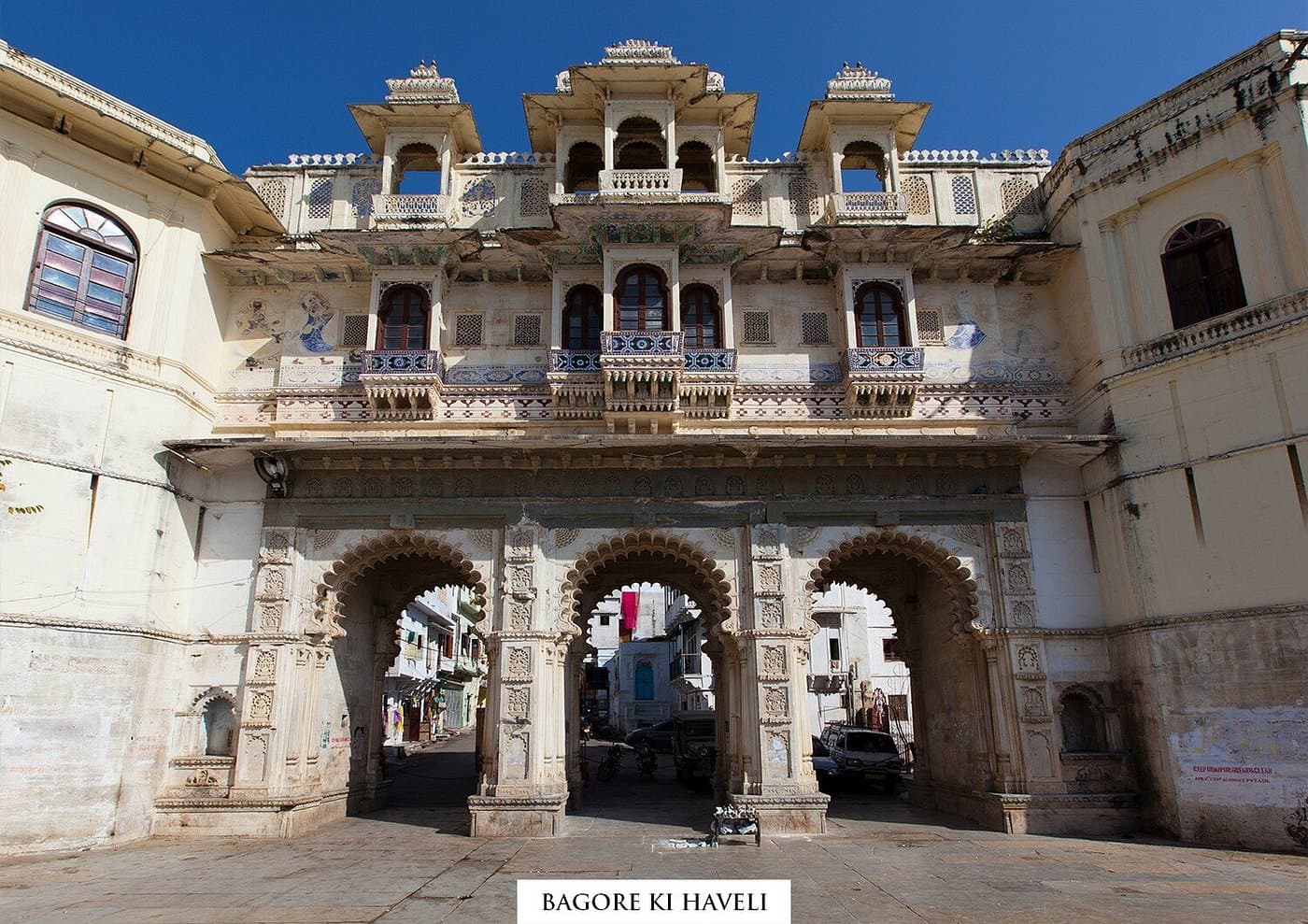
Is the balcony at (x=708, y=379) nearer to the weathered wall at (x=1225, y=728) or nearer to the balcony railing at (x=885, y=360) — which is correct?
the balcony railing at (x=885, y=360)

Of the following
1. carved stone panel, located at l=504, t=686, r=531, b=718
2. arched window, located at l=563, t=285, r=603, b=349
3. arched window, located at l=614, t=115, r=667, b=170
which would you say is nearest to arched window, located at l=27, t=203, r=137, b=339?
arched window, located at l=563, t=285, r=603, b=349

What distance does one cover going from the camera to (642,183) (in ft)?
51.7

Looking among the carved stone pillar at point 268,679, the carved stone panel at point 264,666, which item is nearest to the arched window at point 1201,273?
the carved stone pillar at point 268,679

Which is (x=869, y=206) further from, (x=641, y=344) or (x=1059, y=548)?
(x=1059, y=548)

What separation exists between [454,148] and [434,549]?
8078mm

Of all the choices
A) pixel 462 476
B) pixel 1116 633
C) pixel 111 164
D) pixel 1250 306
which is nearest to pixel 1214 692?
pixel 1116 633

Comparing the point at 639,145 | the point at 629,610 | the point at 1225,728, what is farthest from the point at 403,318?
the point at 629,610

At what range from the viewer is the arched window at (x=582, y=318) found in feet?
52.6

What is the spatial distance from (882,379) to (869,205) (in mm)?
3573

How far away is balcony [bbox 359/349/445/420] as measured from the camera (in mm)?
15172

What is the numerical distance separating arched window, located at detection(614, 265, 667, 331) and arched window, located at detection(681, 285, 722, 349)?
60cm

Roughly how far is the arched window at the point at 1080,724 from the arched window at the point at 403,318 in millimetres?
12795

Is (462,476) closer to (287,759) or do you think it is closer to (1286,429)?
(287,759)

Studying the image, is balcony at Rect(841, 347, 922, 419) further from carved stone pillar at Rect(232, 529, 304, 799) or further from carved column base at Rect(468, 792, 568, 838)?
carved stone pillar at Rect(232, 529, 304, 799)
